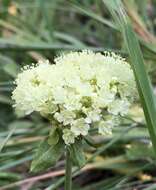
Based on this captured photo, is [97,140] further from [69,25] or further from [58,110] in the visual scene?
[69,25]

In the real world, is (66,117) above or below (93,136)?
below

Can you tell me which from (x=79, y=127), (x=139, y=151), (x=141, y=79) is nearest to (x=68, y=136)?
(x=79, y=127)

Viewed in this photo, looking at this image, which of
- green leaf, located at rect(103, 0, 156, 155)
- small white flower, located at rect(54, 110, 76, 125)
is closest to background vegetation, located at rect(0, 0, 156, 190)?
green leaf, located at rect(103, 0, 156, 155)

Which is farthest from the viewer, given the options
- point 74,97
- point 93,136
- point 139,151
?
point 93,136

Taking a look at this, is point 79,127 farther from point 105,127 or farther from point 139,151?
point 139,151

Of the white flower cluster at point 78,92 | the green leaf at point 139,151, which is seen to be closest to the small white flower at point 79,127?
the white flower cluster at point 78,92

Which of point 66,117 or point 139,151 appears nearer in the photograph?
point 66,117

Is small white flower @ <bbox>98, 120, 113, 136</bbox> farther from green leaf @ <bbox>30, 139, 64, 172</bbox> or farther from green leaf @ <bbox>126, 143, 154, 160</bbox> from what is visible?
green leaf @ <bbox>126, 143, 154, 160</bbox>

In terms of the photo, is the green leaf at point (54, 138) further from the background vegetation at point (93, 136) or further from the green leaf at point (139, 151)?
the green leaf at point (139, 151)

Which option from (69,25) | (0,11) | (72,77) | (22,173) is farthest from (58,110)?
(69,25)
